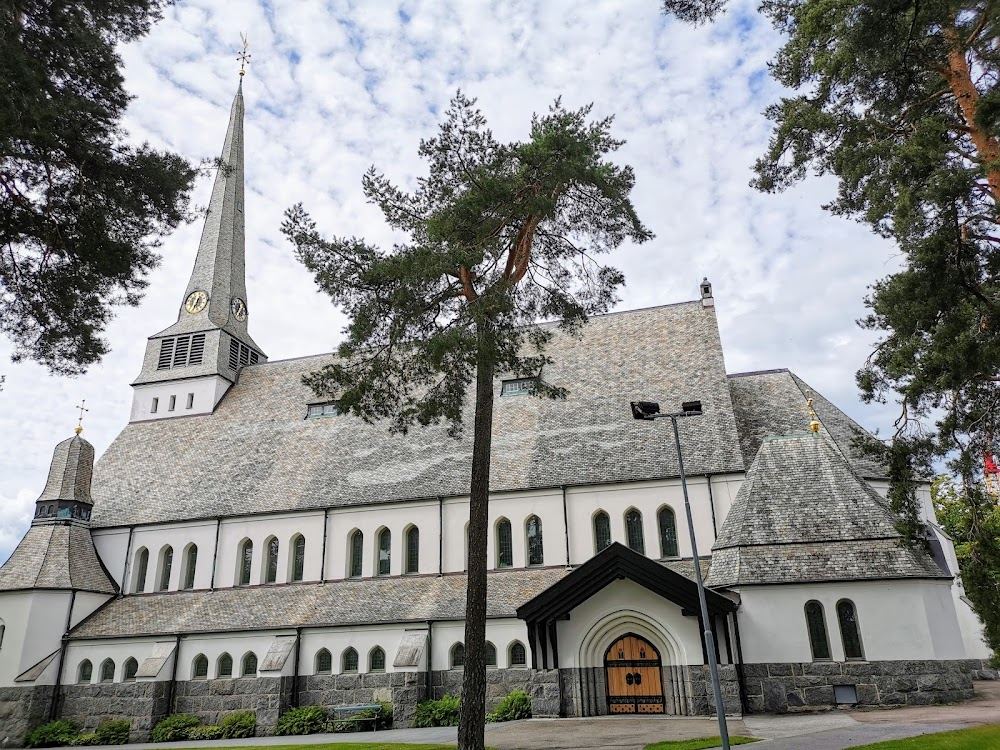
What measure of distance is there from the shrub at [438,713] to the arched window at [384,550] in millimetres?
6145

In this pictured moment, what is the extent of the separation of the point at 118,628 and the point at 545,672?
688 inches

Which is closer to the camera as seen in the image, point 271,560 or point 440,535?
point 440,535

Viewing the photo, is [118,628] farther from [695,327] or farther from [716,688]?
[695,327]

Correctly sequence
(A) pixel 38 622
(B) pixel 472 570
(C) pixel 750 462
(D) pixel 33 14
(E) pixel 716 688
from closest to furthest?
(D) pixel 33 14
(E) pixel 716 688
(B) pixel 472 570
(C) pixel 750 462
(A) pixel 38 622

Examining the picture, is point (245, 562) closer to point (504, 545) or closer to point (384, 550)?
A: point (384, 550)

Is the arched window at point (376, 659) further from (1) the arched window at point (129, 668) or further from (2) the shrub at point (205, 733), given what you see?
(1) the arched window at point (129, 668)

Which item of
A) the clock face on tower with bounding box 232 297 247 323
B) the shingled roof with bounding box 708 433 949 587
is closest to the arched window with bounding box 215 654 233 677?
the shingled roof with bounding box 708 433 949 587

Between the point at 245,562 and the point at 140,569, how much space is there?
5108 mm

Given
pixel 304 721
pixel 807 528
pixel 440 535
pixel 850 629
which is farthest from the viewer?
pixel 440 535

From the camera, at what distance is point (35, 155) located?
41.5ft

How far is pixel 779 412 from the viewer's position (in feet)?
93.1

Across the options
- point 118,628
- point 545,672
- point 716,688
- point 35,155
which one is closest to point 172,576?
point 118,628

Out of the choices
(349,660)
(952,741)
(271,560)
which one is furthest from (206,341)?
(952,741)

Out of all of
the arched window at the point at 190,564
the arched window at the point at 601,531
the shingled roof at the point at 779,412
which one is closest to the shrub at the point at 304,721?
the arched window at the point at 190,564
